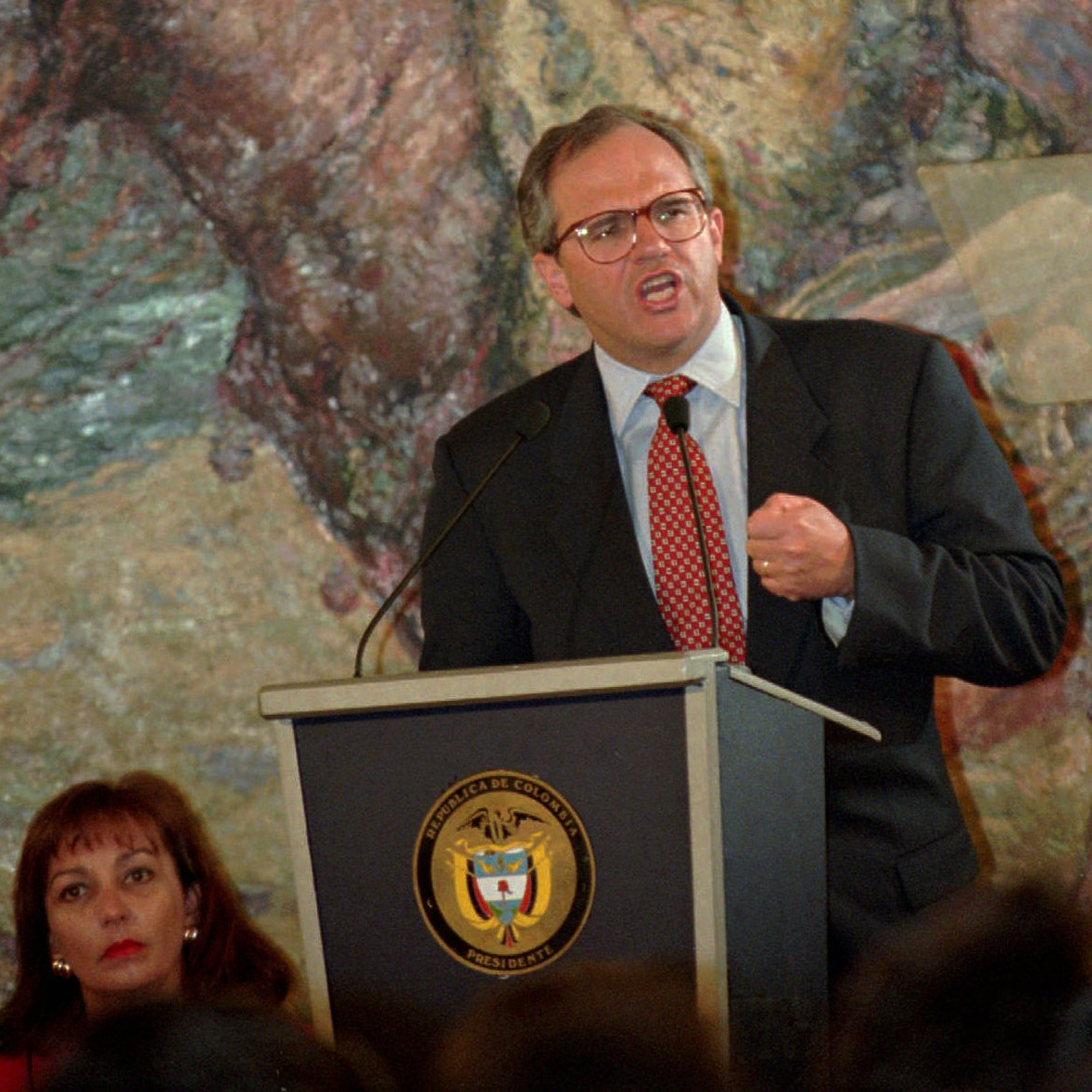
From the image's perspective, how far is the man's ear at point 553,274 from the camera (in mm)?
2838

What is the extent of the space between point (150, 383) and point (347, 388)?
0.46 m

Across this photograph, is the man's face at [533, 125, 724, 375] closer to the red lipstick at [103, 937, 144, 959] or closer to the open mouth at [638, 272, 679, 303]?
the open mouth at [638, 272, 679, 303]

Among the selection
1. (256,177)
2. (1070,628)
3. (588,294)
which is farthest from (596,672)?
(256,177)

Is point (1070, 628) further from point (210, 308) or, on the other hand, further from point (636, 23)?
point (210, 308)

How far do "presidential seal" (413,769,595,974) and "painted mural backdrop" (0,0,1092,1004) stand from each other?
204 cm

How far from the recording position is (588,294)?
271 cm

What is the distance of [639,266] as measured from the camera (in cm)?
264

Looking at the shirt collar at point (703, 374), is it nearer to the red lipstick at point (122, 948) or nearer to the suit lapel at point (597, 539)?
the suit lapel at point (597, 539)

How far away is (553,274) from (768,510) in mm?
1047

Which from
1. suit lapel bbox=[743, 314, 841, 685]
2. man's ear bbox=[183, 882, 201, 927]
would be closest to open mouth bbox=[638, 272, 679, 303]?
suit lapel bbox=[743, 314, 841, 685]

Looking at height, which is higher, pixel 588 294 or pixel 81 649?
pixel 588 294

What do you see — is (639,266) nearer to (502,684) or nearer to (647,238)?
(647,238)

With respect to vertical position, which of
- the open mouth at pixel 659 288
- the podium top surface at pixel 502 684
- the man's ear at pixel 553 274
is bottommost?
the podium top surface at pixel 502 684

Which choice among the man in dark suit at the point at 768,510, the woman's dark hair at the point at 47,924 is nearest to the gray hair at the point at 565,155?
the man in dark suit at the point at 768,510
